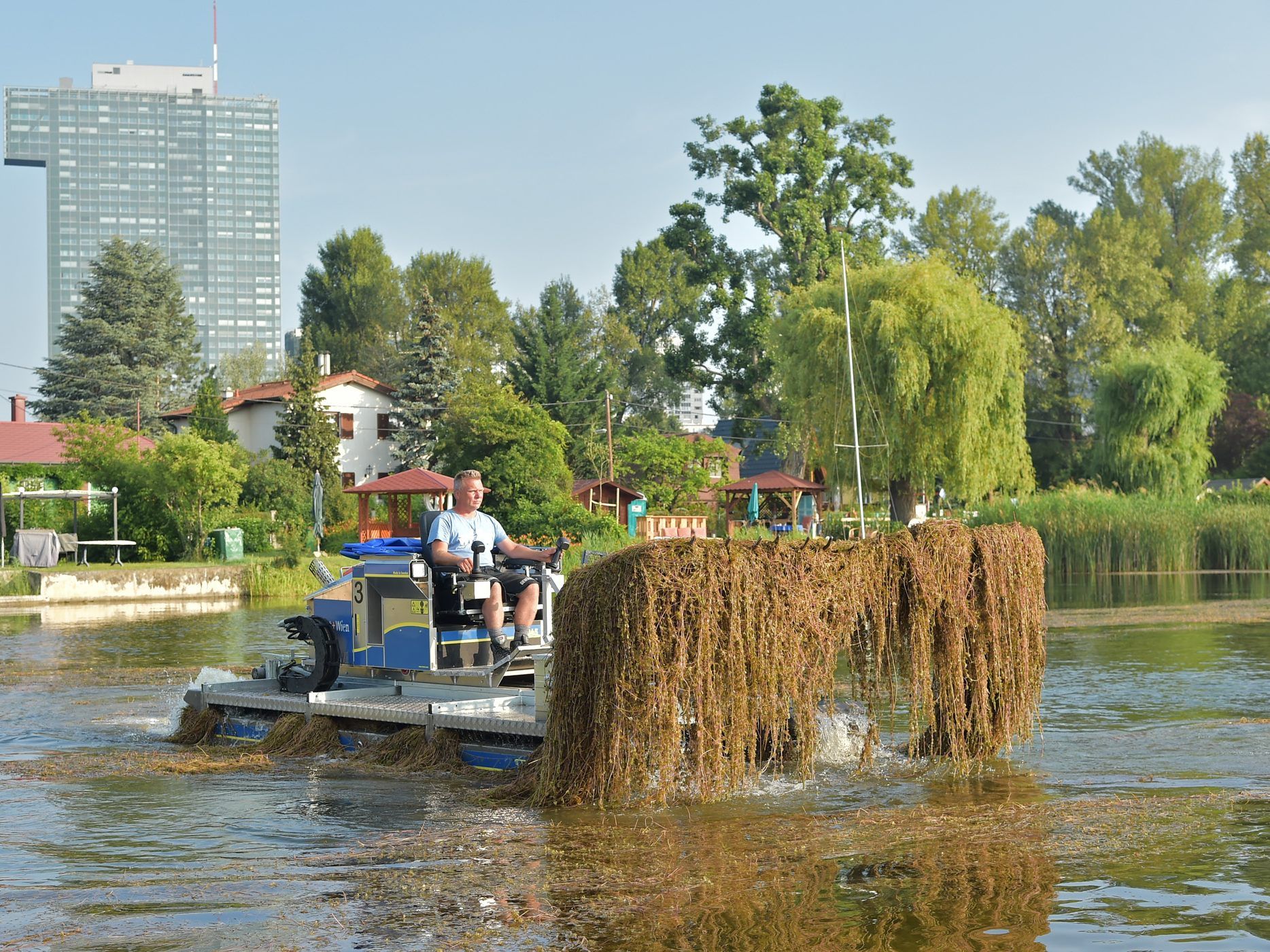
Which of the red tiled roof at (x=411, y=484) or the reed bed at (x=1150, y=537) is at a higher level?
the red tiled roof at (x=411, y=484)

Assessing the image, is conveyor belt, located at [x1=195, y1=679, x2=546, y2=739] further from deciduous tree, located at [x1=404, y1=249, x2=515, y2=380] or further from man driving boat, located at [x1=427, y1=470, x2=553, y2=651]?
deciduous tree, located at [x1=404, y1=249, x2=515, y2=380]

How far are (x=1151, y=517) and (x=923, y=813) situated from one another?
28958mm

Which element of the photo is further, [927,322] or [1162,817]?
[927,322]

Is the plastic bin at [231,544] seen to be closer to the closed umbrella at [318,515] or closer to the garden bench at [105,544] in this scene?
the garden bench at [105,544]

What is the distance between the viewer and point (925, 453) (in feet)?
135

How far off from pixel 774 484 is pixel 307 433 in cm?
2060

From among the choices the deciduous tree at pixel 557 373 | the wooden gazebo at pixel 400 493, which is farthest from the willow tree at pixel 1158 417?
the deciduous tree at pixel 557 373

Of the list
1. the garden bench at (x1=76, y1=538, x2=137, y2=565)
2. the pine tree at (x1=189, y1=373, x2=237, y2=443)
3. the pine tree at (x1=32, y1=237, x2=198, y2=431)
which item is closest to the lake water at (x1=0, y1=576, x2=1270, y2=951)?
the garden bench at (x1=76, y1=538, x2=137, y2=565)

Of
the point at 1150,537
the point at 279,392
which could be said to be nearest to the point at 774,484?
the point at 1150,537

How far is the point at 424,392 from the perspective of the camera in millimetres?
67938

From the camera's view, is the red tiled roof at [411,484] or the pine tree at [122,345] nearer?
the red tiled roof at [411,484]

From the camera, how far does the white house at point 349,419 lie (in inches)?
2744

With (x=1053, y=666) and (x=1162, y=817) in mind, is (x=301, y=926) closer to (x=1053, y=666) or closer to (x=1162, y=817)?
(x=1162, y=817)

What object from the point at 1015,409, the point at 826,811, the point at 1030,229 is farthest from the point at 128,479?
the point at 1030,229
